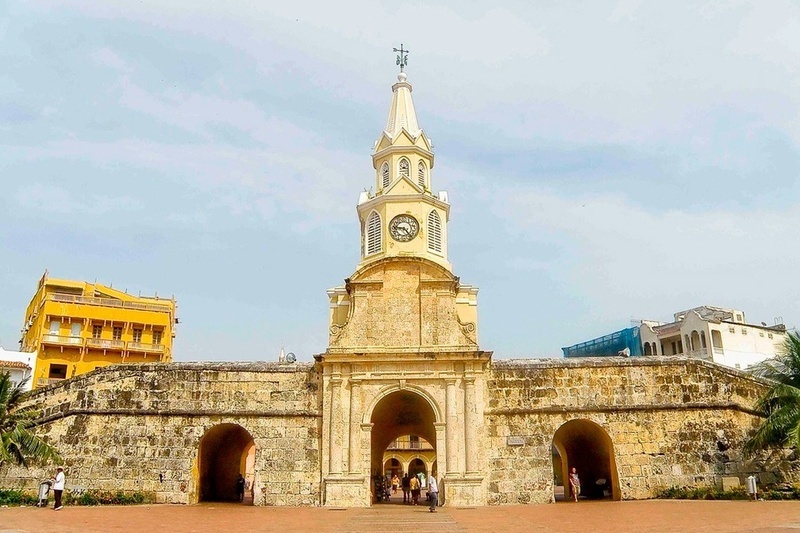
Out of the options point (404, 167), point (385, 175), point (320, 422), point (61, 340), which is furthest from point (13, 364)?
point (404, 167)

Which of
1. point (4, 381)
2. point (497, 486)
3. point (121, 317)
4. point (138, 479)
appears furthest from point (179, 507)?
point (121, 317)

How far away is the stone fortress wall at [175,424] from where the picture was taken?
1047 inches

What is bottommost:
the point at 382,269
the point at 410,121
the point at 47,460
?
the point at 47,460

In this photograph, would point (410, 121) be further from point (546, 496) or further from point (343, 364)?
point (546, 496)

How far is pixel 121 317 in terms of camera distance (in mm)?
53312

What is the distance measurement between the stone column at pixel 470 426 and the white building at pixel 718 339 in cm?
2979

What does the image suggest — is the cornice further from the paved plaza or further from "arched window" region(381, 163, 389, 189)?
the paved plaza

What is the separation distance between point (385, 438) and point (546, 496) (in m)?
11.0

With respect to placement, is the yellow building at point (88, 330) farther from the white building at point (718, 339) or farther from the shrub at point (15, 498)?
the white building at point (718, 339)

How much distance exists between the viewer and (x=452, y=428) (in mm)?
26641

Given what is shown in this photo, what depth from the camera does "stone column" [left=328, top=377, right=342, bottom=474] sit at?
86.9 feet

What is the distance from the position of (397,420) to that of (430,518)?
12623mm

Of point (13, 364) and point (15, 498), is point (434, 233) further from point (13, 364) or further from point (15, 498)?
point (13, 364)

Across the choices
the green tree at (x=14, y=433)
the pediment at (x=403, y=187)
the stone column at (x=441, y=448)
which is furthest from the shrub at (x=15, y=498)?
the pediment at (x=403, y=187)
